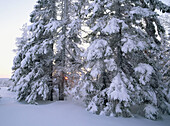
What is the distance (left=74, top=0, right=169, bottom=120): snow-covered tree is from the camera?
6.14 m

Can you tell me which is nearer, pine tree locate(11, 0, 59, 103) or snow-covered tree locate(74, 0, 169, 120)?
snow-covered tree locate(74, 0, 169, 120)

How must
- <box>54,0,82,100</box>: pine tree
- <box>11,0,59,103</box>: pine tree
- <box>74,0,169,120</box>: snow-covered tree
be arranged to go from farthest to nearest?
<box>11,0,59,103</box>: pine tree, <box>54,0,82,100</box>: pine tree, <box>74,0,169,120</box>: snow-covered tree

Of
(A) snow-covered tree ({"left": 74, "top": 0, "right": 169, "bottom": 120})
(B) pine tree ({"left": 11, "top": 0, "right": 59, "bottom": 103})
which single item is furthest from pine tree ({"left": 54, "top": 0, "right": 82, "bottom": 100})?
(A) snow-covered tree ({"left": 74, "top": 0, "right": 169, "bottom": 120})

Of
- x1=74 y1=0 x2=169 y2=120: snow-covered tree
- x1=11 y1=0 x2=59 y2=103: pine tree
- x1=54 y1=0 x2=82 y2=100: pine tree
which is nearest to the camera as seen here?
x1=74 y1=0 x2=169 y2=120: snow-covered tree

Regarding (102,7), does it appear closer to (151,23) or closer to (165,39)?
(151,23)

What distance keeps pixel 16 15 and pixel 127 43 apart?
12.9 metres

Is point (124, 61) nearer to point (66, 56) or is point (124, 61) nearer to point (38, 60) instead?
point (66, 56)

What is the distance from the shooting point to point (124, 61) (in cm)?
750

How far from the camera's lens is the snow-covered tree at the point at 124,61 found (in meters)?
6.14

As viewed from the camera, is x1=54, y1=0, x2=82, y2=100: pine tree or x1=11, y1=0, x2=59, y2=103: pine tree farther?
x1=11, y1=0, x2=59, y2=103: pine tree

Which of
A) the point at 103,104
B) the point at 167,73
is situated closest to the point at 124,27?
the point at 103,104

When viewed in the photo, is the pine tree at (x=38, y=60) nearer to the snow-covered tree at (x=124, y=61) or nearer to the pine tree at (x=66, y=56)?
the pine tree at (x=66, y=56)

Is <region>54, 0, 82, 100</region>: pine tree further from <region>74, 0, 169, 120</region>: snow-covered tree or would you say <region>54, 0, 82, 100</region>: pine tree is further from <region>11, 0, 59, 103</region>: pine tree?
<region>74, 0, 169, 120</region>: snow-covered tree

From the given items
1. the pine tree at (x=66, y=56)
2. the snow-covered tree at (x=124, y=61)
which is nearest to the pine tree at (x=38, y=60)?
the pine tree at (x=66, y=56)
